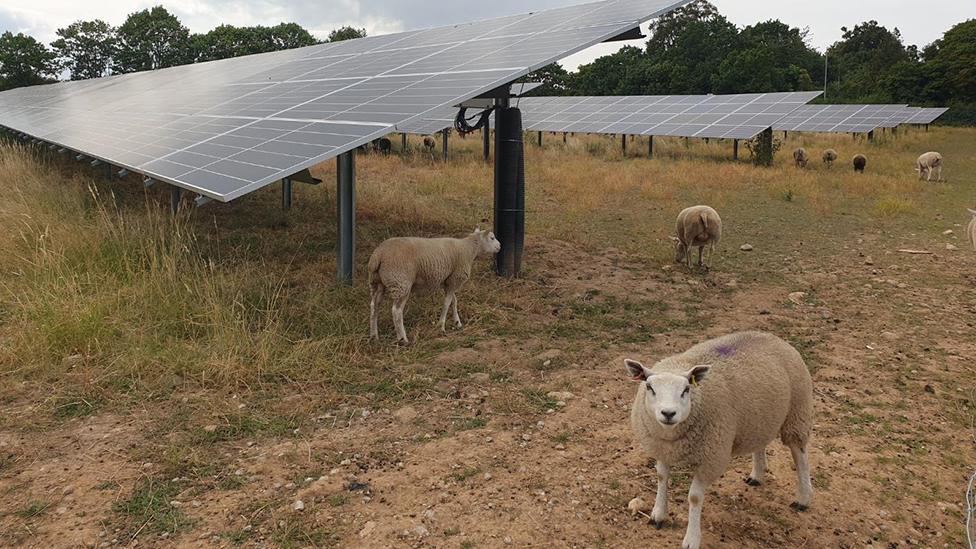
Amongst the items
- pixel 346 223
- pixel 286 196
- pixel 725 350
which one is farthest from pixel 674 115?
pixel 725 350

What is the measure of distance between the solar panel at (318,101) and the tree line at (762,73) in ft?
118

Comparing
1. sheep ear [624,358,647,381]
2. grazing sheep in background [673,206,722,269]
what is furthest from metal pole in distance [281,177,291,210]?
sheep ear [624,358,647,381]

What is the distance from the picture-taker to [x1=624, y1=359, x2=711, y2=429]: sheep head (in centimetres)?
329

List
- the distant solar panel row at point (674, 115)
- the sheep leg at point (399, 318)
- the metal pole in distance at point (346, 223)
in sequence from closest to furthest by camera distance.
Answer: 1. the sheep leg at point (399, 318)
2. the metal pole in distance at point (346, 223)
3. the distant solar panel row at point (674, 115)

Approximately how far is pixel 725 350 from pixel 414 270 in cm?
361

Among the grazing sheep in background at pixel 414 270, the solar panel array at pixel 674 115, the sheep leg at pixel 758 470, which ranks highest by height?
the solar panel array at pixel 674 115

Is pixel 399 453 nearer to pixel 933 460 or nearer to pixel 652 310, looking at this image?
pixel 933 460

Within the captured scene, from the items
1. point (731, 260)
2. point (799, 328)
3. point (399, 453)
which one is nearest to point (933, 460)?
point (799, 328)

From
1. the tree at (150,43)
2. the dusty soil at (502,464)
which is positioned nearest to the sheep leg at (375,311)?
the dusty soil at (502,464)

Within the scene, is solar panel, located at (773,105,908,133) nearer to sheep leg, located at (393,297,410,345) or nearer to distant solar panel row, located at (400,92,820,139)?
distant solar panel row, located at (400,92,820,139)

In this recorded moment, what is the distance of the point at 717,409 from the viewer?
3619mm

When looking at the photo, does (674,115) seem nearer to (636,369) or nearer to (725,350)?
(725,350)

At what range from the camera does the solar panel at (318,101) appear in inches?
280

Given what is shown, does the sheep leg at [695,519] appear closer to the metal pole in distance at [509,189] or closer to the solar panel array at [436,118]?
the solar panel array at [436,118]
